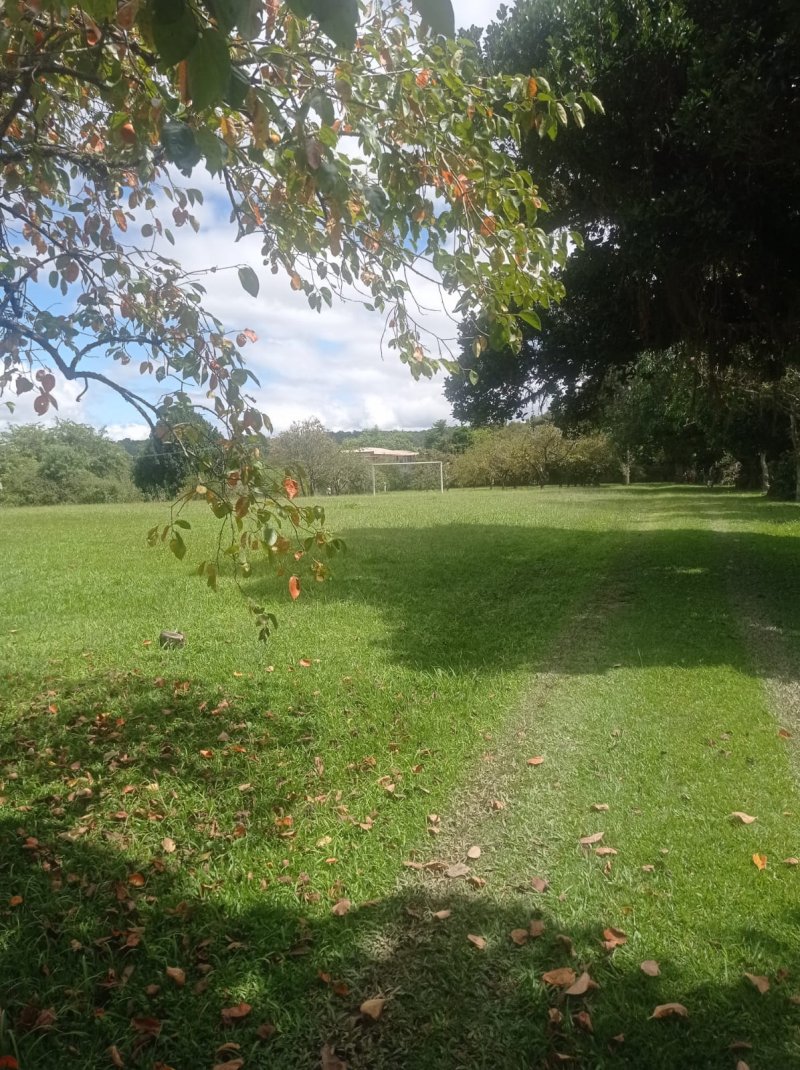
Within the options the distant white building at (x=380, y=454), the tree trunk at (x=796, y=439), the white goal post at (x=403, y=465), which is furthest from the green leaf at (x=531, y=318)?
the white goal post at (x=403, y=465)

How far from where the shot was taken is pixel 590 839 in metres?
3.65

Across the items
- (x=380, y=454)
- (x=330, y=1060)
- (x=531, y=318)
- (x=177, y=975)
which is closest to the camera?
(x=330, y=1060)

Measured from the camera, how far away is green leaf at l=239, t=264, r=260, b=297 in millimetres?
3322

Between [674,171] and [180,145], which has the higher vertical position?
[674,171]

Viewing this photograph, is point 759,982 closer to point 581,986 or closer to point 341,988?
point 581,986

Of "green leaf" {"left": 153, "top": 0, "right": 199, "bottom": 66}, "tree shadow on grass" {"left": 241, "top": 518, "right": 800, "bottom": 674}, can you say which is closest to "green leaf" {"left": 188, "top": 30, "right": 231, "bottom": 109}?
"green leaf" {"left": 153, "top": 0, "right": 199, "bottom": 66}

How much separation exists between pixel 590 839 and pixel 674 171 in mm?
8942

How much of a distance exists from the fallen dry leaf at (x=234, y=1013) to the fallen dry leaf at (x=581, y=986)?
1.17 meters

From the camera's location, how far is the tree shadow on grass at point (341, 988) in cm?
238

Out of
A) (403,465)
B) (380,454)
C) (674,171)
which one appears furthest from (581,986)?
(380,454)

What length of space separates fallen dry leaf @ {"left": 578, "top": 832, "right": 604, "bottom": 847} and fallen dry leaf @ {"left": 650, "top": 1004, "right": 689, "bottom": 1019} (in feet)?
3.66

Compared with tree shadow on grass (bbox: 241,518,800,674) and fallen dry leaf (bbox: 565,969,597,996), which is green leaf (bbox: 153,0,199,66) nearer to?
fallen dry leaf (bbox: 565,969,597,996)

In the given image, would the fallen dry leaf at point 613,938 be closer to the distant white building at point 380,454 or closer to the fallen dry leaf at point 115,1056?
the fallen dry leaf at point 115,1056

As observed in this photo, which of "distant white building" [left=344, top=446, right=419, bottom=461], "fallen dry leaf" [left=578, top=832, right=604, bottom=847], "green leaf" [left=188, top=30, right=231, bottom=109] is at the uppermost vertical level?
"distant white building" [left=344, top=446, right=419, bottom=461]
